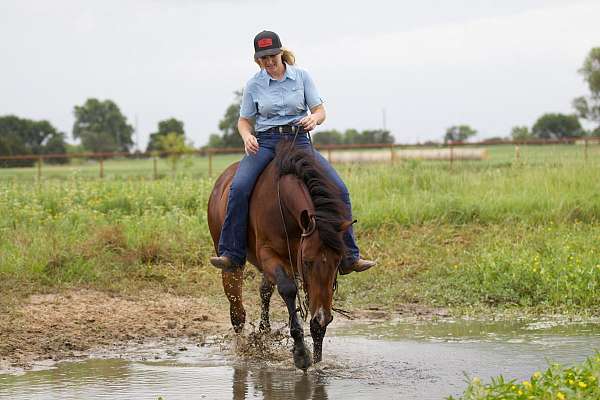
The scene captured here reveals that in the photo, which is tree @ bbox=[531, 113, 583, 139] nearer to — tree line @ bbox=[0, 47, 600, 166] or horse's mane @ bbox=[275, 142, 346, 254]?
tree line @ bbox=[0, 47, 600, 166]

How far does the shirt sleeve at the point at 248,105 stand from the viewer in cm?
812

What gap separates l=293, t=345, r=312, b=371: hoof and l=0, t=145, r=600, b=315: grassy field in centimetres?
355

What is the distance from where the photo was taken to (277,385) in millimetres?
7039

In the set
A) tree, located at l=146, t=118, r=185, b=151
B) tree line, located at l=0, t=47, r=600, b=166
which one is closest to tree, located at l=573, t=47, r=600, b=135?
tree line, located at l=0, t=47, r=600, b=166

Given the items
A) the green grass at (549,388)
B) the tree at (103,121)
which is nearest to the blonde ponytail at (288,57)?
the green grass at (549,388)

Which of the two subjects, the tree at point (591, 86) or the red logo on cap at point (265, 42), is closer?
the red logo on cap at point (265, 42)

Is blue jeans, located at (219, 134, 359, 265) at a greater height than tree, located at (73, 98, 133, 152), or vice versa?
tree, located at (73, 98, 133, 152)

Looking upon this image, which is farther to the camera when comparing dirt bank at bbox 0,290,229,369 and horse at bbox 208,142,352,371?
dirt bank at bbox 0,290,229,369

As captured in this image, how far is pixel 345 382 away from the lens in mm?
7027

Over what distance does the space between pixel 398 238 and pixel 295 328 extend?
7.01 metres

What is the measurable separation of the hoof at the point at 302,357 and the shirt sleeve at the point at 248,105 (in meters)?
2.18

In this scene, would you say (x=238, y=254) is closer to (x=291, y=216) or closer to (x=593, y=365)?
(x=291, y=216)

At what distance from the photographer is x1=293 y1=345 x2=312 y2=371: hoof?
708 centimetres

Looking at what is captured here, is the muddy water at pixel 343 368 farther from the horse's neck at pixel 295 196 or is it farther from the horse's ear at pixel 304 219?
the horse's neck at pixel 295 196
